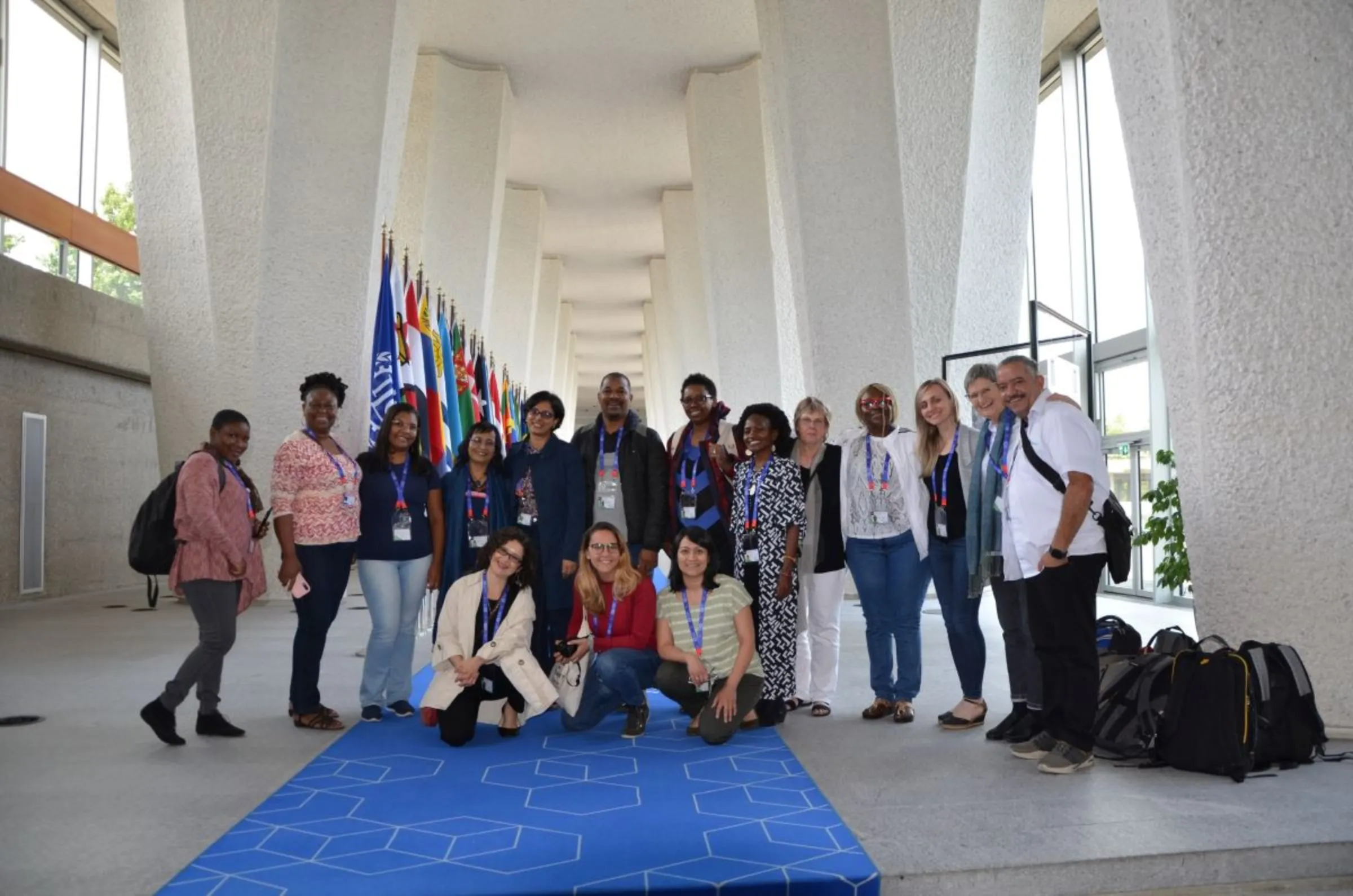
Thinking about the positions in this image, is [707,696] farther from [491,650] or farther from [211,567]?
[211,567]

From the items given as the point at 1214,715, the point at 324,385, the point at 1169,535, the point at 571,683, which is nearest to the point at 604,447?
the point at 571,683

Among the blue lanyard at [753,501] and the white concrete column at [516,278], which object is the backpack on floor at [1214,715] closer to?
the blue lanyard at [753,501]

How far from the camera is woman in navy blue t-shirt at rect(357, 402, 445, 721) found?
17.6 ft

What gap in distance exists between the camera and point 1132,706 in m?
4.44

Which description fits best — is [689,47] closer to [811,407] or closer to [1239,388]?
[811,407]

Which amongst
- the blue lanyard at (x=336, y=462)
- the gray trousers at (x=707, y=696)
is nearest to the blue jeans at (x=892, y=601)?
the gray trousers at (x=707, y=696)

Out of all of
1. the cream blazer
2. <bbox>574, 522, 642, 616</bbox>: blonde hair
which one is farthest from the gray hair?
the cream blazer

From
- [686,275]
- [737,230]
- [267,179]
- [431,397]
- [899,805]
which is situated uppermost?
[686,275]

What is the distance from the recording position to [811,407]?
5668 millimetres

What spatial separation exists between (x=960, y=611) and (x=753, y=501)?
3.58ft

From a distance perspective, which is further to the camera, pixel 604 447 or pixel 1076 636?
pixel 604 447

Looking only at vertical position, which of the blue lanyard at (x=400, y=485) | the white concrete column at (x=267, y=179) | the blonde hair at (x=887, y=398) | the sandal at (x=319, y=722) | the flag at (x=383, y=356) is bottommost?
the sandal at (x=319, y=722)

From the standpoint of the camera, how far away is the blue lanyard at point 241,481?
196 inches

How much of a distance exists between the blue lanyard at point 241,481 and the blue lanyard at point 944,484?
312cm
